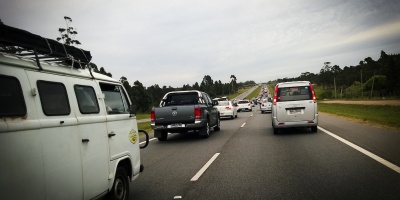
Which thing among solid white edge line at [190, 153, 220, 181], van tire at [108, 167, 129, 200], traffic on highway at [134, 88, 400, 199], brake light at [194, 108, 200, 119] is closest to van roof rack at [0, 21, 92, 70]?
van tire at [108, 167, 129, 200]

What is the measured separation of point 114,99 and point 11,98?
7.12 ft

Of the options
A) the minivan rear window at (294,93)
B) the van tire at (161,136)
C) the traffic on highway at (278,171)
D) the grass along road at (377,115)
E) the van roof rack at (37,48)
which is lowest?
the grass along road at (377,115)

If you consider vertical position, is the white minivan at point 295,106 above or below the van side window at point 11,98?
below

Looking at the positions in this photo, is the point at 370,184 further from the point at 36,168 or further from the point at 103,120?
the point at 36,168

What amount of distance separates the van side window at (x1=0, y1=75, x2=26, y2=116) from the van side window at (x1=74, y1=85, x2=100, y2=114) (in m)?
0.91

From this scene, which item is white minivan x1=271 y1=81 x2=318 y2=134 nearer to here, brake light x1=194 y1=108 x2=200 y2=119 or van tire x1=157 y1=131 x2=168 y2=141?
brake light x1=194 y1=108 x2=200 y2=119

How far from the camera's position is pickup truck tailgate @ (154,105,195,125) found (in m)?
11.8

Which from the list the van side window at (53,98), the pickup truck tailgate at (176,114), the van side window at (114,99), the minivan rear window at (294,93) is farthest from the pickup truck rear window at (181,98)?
the van side window at (53,98)

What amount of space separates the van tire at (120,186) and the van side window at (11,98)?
1.93 metres

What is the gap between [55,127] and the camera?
3.27m

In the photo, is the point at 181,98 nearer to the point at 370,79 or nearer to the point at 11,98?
the point at 11,98

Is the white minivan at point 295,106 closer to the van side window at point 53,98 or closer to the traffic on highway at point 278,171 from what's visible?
the traffic on highway at point 278,171

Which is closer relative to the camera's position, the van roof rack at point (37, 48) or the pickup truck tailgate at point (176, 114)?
the van roof rack at point (37, 48)

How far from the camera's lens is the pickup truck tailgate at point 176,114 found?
1180 cm
